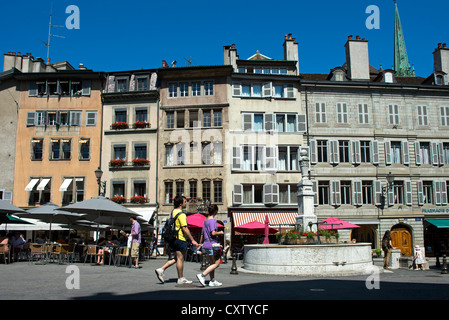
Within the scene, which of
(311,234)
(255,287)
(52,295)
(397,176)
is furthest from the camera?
(397,176)

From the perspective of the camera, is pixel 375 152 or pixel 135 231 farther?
pixel 375 152

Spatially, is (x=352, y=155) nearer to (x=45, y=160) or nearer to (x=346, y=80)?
(x=346, y=80)

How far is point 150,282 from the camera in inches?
384

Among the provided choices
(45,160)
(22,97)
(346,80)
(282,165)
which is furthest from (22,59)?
(346,80)

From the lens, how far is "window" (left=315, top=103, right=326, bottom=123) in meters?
32.2

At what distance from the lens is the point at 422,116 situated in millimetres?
32938

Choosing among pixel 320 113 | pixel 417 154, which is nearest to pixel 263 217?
pixel 320 113

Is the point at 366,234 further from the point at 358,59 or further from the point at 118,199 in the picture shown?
the point at 118,199

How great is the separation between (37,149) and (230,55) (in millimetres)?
16809

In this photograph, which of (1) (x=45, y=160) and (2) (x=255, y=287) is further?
(1) (x=45, y=160)

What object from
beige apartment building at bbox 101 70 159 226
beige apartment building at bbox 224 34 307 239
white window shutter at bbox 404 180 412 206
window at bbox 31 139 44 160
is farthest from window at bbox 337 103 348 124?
window at bbox 31 139 44 160

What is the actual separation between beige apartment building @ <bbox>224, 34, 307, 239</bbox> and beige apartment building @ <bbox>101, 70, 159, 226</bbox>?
235 inches

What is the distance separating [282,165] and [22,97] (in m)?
21.0

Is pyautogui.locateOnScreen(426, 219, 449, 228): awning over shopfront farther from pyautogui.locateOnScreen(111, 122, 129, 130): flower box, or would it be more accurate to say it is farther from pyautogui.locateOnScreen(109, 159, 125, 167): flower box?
pyautogui.locateOnScreen(111, 122, 129, 130): flower box
